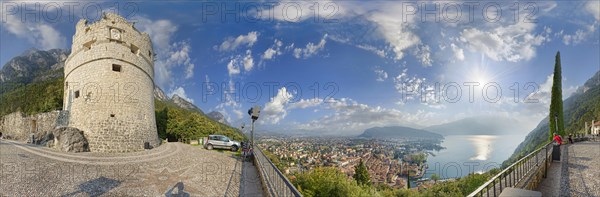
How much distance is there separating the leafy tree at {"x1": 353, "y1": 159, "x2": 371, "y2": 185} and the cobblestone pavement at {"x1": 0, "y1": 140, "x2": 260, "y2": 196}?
25.6 meters

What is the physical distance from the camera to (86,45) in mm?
17719

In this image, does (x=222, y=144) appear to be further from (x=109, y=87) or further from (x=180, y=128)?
(x=180, y=128)

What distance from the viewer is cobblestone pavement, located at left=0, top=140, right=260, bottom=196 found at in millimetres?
7469

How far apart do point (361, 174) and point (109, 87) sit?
27.9 meters

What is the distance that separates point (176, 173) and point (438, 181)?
34.1 metres

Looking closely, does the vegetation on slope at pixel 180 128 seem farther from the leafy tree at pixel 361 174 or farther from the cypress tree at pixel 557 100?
the cypress tree at pixel 557 100

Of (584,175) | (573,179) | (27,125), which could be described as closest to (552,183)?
(573,179)

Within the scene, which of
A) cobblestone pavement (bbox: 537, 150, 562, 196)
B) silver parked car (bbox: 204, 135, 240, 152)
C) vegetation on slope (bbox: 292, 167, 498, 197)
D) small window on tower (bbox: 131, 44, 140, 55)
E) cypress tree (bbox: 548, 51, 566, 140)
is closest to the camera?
cobblestone pavement (bbox: 537, 150, 562, 196)

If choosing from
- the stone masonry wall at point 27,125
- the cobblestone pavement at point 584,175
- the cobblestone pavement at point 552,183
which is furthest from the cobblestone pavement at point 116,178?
the cobblestone pavement at point 584,175

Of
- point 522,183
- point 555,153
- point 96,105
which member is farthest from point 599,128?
point 96,105

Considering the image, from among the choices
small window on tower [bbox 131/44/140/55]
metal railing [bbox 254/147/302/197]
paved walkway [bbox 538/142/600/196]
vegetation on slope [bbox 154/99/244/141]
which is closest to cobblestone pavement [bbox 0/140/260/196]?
metal railing [bbox 254/147/302/197]

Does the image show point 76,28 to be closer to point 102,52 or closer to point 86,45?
point 86,45

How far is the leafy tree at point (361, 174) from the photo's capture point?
113 feet

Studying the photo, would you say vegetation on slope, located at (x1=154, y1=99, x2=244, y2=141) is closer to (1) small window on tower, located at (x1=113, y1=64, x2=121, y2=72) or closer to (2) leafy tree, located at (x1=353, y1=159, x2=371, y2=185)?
(1) small window on tower, located at (x1=113, y1=64, x2=121, y2=72)
